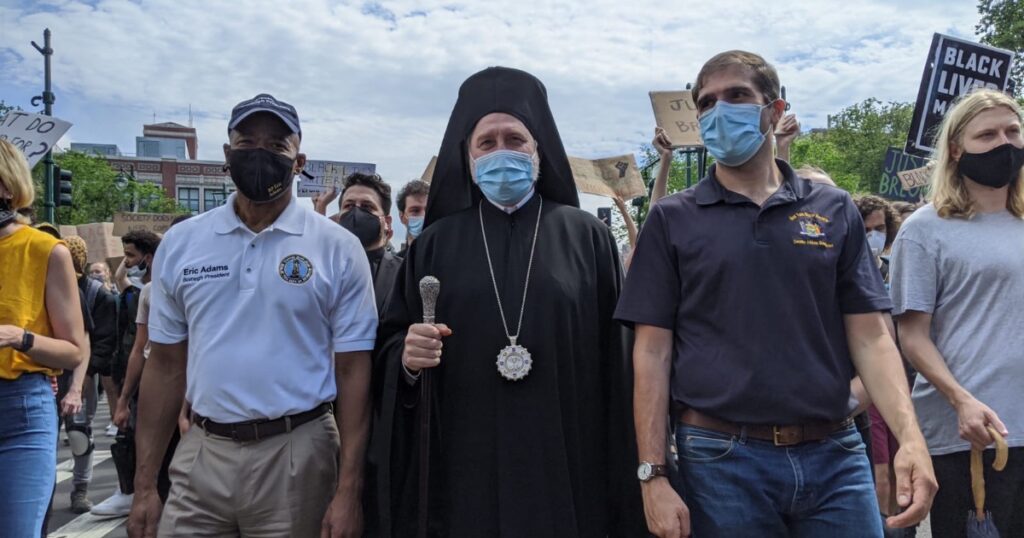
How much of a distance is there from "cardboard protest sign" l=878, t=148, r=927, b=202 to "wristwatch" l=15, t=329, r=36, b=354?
32.6 ft

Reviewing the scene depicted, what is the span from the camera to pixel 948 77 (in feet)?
22.7

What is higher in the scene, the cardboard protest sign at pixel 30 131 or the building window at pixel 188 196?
the cardboard protest sign at pixel 30 131

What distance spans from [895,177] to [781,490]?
10.1 m

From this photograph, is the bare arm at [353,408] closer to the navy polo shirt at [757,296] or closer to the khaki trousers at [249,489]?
the khaki trousers at [249,489]

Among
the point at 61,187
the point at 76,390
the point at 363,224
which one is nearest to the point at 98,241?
the point at 61,187

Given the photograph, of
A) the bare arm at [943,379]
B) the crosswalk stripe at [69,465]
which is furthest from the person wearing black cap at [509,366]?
the crosswalk stripe at [69,465]

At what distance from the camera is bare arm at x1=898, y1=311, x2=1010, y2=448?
288cm

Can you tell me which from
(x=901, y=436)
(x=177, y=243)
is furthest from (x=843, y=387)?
(x=177, y=243)

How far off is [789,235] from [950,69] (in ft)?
17.7

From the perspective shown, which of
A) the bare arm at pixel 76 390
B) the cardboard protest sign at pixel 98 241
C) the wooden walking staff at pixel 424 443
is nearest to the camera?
the wooden walking staff at pixel 424 443

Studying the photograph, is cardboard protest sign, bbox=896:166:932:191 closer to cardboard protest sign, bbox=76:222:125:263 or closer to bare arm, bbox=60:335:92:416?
bare arm, bbox=60:335:92:416

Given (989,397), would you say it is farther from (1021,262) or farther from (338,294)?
(338,294)

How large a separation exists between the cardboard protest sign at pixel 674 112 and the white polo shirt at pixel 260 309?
5120mm

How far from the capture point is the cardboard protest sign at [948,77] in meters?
6.77
